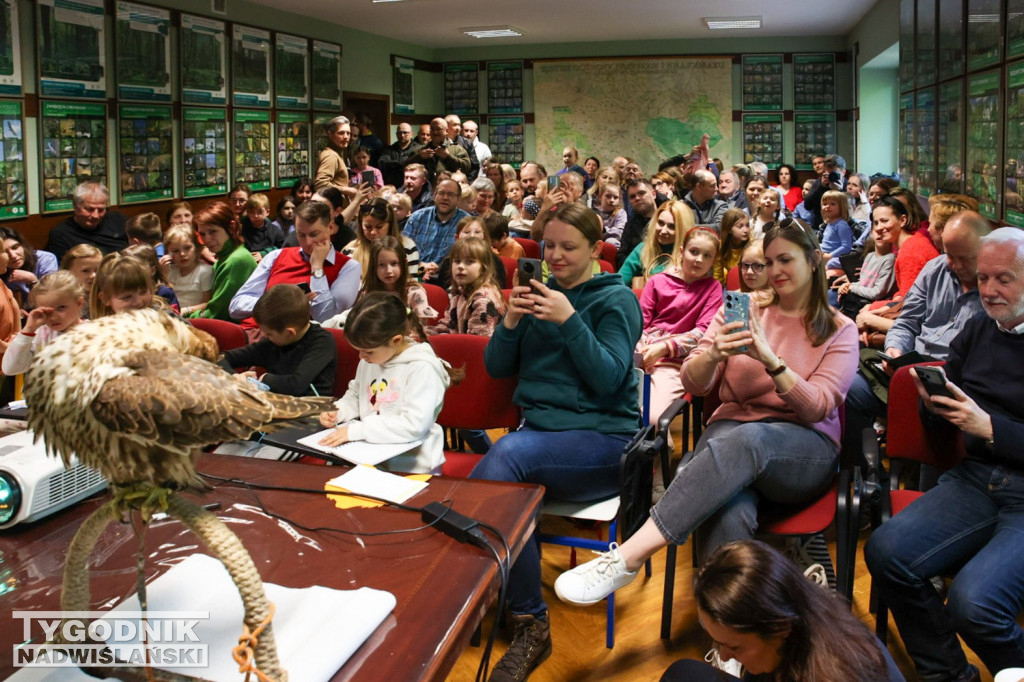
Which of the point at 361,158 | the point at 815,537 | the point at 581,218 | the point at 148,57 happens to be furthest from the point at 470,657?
the point at 361,158

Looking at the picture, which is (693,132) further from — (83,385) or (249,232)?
(83,385)

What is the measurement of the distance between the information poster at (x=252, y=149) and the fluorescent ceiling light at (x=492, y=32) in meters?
3.83

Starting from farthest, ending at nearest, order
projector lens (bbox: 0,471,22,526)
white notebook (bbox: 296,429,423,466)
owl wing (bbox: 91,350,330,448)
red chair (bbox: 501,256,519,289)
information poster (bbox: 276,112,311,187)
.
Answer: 1. information poster (bbox: 276,112,311,187)
2. red chair (bbox: 501,256,519,289)
3. white notebook (bbox: 296,429,423,466)
4. projector lens (bbox: 0,471,22,526)
5. owl wing (bbox: 91,350,330,448)

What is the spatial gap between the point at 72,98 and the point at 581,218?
5675 mm

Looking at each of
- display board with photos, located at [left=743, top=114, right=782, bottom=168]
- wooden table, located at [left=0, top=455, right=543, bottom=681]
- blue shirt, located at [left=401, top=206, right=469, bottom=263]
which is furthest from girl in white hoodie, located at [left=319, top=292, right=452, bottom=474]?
display board with photos, located at [left=743, top=114, right=782, bottom=168]

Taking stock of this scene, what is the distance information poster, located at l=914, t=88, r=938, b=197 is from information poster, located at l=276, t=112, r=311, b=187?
6.48 meters

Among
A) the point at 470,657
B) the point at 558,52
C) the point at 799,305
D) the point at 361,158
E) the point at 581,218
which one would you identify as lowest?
the point at 470,657

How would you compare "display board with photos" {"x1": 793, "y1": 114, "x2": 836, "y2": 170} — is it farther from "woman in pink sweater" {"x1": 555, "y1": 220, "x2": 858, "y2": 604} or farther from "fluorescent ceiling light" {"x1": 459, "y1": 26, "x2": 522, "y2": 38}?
"woman in pink sweater" {"x1": 555, "y1": 220, "x2": 858, "y2": 604}

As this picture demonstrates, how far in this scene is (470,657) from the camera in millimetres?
2562

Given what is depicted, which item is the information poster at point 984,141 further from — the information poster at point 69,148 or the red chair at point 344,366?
the information poster at point 69,148

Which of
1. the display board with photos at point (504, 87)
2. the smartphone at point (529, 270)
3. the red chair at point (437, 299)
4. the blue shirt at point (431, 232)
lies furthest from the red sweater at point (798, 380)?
the display board with photos at point (504, 87)

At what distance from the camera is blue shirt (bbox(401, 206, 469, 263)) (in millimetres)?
5777

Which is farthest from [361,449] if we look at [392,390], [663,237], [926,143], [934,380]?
[926,143]

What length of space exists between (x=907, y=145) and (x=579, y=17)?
481 centimetres
